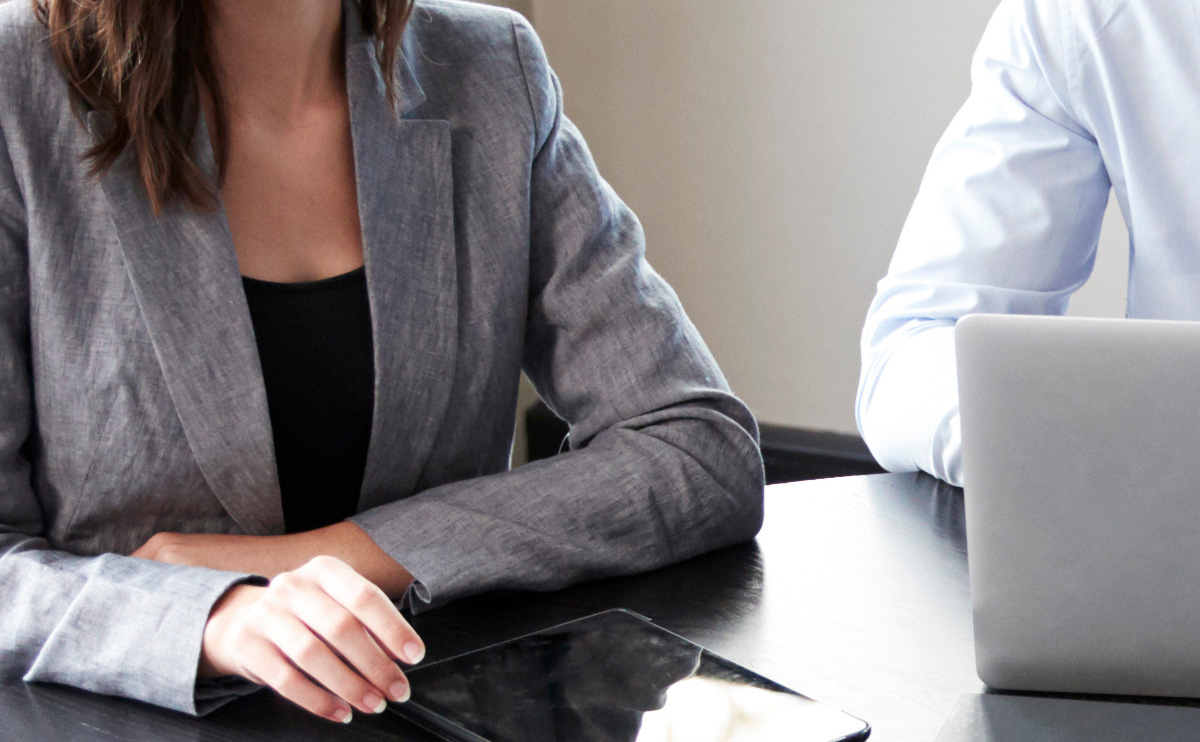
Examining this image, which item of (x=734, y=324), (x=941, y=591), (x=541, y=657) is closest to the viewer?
(x=541, y=657)

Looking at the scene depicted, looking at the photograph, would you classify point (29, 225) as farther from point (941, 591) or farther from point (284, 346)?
point (941, 591)

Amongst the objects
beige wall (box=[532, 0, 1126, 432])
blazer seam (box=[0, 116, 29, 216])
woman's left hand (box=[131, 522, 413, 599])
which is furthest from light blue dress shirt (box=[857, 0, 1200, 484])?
beige wall (box=[532, 0, 1126, 432])

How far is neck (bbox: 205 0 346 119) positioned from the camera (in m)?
1.09

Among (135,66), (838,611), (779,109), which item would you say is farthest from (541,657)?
(779,109)

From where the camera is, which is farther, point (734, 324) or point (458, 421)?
point (734, 324)

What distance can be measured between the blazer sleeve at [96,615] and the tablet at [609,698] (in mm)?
150

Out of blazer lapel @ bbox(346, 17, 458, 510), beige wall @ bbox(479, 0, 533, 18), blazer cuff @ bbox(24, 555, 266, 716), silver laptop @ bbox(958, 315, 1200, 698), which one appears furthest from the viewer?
beige wall @ bbox(479, 0, 533, 18)

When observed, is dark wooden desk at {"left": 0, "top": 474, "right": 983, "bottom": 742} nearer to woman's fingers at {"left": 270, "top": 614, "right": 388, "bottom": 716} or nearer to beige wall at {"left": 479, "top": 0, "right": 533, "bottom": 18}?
woman's fingers at {"left": 270, "top": 614, "right": 388, "bottom": 716}

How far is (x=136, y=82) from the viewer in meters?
1.00

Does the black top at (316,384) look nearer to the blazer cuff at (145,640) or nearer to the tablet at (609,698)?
the blazer cuff at (145,640)

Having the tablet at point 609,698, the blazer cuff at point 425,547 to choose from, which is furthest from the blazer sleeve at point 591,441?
the tablet at point 609,698

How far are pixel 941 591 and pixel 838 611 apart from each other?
0.08m

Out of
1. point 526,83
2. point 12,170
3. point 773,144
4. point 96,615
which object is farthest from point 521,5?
point 96,615

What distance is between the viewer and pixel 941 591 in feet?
2.72
